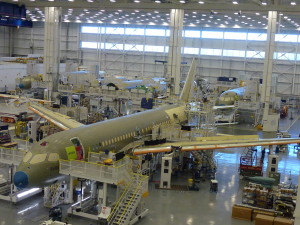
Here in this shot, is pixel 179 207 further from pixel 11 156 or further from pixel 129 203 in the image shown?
pixel 11 156

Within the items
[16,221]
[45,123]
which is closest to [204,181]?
[16,221]

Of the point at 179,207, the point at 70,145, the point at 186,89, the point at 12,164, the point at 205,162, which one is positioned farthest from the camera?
the point at 186,89

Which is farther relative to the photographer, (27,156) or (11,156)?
(11,156)

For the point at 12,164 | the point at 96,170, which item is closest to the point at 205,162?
the point at 96,170

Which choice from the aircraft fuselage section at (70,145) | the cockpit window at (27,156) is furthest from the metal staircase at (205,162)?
the cockpit window at (27,156)

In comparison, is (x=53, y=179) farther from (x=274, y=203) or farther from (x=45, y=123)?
(x=45, y=123)

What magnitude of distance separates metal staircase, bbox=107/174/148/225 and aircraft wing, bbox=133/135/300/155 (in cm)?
565

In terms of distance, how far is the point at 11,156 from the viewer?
81.6 feet

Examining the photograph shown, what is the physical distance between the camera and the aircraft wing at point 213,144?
2927 cm

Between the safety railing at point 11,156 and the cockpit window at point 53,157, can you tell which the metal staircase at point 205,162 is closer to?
the cockpit window at point 53,157

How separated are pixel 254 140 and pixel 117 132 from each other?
11.5 meters

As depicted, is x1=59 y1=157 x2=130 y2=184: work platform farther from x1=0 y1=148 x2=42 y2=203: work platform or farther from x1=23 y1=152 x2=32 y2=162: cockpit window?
x1=0 y1=148 x2=42 y2=203: work platform

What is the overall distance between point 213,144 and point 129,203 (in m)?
10.6

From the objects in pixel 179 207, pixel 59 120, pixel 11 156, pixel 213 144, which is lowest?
pixel 179 207
